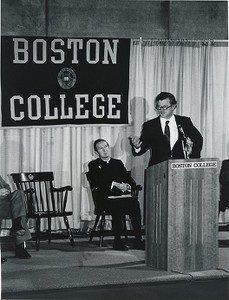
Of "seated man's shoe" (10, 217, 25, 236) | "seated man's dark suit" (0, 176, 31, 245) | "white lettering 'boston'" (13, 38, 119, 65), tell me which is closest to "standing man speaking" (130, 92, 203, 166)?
"white lettering 'boston'" (13, 38, 119, 65)

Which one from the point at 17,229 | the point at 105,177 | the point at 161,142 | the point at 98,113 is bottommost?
the point at 17,229

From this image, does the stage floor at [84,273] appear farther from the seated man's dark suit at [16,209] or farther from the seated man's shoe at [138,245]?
the seated man's dark suit at [16,209]

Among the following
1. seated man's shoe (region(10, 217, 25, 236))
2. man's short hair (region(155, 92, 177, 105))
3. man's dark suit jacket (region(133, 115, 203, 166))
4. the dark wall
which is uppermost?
the dark wall

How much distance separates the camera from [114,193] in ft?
20.8

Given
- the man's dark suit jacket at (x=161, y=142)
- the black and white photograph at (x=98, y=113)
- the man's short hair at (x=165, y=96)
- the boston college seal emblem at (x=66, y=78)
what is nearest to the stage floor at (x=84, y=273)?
the black and white photograph at (x=98, y=113)

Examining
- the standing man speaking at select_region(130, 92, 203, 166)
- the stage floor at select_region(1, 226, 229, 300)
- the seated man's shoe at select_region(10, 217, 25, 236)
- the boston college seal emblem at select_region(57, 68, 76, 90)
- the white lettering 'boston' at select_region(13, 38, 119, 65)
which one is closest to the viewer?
the stage floor at select_region(1, 226, 229, 300)

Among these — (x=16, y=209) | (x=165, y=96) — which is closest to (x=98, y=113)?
(x=165, y=96)

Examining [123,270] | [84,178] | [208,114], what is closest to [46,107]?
[84,178]

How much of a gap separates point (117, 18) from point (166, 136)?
202cm

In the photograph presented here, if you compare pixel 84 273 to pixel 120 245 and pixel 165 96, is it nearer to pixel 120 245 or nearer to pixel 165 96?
pixel 120 245

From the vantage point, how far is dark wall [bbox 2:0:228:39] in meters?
7.21

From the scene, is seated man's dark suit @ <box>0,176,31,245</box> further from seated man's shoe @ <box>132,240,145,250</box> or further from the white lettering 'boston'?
the white lettering 'boston'

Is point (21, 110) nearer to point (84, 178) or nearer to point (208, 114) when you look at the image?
point (84, 178)

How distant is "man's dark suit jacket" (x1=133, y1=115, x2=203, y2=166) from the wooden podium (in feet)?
5.60
